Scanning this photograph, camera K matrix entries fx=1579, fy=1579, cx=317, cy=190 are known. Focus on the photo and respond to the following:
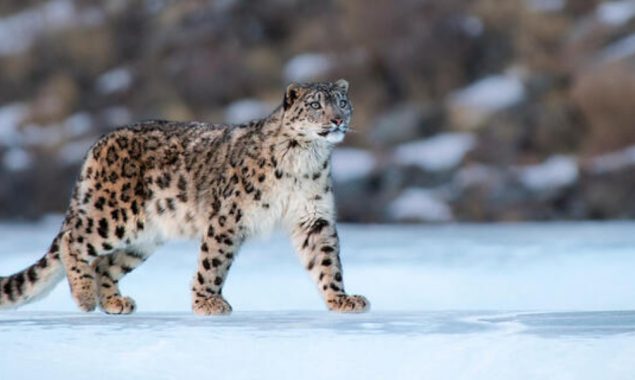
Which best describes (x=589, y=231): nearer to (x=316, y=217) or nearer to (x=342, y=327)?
(x=316, y=217)

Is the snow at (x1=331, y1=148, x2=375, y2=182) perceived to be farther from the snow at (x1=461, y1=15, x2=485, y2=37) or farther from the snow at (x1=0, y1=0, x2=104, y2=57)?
the snow at (x1=0, y1=0, x2=104, y2=57)

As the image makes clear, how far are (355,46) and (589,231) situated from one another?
906cm

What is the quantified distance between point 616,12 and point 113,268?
15.0 m

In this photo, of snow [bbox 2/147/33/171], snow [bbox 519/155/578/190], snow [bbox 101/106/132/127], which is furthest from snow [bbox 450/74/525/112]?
snow [bbox 2/147/33/171]

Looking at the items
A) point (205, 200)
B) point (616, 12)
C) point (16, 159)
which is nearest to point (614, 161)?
point (616, 12)

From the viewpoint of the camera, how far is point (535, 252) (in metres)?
11.6

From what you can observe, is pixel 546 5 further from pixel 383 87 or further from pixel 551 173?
pixel 551 173

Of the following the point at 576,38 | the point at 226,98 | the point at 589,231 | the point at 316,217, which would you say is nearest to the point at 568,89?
the point at 576,38

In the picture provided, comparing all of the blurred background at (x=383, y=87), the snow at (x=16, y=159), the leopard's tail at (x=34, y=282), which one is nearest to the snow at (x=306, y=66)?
the blurred background at (x=383, y=87)

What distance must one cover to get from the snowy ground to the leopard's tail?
2.14 feet

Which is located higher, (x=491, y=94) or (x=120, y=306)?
(x=491, y=94)

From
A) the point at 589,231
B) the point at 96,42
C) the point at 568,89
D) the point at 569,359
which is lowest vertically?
the point at 569,359

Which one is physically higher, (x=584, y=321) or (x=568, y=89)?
(x=568, y=89)

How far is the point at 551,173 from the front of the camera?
18.6m
